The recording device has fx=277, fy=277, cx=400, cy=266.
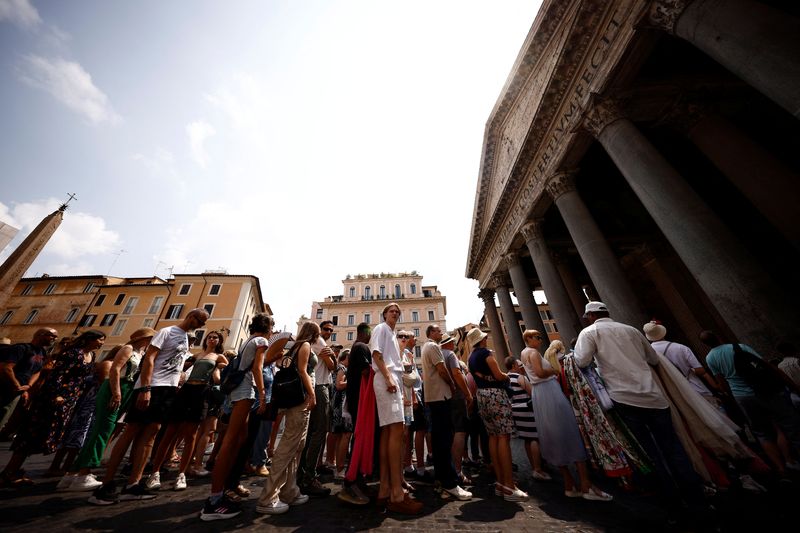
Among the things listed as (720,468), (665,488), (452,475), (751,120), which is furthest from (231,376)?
(751,120)

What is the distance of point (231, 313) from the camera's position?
89.4ft

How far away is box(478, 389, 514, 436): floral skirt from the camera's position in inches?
133

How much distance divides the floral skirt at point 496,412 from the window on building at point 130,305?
36.6 metres

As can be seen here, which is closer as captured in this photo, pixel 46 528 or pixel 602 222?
pixel 46 528

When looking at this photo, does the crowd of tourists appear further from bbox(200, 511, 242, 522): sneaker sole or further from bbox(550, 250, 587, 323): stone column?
bbox(550, 250, 587, 323): stone column

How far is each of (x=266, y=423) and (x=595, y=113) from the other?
936 cm

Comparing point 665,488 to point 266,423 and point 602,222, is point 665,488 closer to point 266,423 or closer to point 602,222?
point 266,423

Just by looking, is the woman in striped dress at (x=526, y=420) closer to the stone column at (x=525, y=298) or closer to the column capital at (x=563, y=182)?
the column capital at (x=563, y=182)

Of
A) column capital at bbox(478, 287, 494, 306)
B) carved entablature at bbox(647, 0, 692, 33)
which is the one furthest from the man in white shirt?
column capital at bbox(478, 287, 494, 306)

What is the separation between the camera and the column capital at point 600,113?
625 cm

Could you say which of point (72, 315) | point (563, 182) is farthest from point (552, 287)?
point (72, 315)

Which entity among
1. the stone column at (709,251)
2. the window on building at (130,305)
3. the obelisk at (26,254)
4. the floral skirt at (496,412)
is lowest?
the floral skirt at (496,412)

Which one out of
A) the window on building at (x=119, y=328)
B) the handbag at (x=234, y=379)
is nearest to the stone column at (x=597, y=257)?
the handbag at (x=234, y=379)

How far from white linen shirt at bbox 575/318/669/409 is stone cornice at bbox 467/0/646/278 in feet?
20.3
